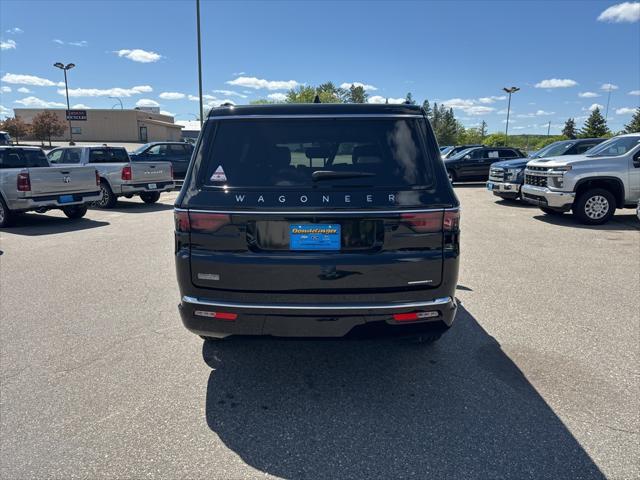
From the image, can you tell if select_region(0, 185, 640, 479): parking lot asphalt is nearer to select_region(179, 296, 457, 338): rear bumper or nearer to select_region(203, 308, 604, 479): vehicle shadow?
select_region(203, 308, 604, 479): vehicle shadow

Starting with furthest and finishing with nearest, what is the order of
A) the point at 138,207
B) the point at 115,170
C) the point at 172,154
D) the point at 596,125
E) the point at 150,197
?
the point at 596,125, the point at 172,154, the point at 150,197, the point at 138,207, the point at 115,170

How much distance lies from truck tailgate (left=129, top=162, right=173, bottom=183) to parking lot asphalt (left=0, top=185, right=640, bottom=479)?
838cm

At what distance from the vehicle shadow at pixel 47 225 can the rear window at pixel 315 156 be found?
28.1ft

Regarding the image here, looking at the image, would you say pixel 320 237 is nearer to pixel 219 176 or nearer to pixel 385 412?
pixel 219 176

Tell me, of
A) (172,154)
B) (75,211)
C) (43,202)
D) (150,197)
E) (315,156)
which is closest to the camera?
(315,156)

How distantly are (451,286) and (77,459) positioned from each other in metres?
2.48

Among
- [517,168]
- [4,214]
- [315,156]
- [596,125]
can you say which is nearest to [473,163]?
[517,168]

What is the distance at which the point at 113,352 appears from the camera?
156 inches

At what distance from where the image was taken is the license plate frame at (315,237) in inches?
114

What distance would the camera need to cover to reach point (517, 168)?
1388 centimetres

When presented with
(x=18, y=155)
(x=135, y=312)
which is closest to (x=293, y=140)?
(x=135, y=312)

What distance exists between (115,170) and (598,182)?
510 inches

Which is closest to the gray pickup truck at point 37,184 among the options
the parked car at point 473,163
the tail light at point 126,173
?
the tail light at point 126,173

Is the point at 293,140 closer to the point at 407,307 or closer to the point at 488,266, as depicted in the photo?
the point at 407,307
